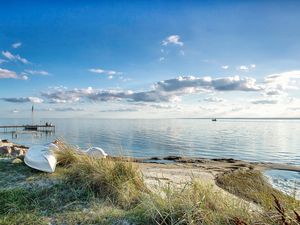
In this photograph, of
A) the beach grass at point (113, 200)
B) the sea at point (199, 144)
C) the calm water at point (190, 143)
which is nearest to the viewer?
the beach grass at point (113, 200)

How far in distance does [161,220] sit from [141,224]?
0.32 m

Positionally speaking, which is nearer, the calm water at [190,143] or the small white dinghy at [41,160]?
the small white dinghy at [41,160]

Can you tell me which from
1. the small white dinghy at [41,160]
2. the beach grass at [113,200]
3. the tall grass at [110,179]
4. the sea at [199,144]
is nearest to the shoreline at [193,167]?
the sea at [199,144]

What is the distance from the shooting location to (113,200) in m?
5.55

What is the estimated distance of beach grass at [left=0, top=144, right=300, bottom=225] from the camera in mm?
4062

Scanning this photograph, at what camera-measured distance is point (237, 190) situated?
11.0 meters

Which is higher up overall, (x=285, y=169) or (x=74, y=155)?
(x=74, y=155)

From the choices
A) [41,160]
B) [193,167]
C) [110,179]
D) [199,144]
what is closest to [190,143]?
[199,144]

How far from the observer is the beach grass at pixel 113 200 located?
4.06 meters

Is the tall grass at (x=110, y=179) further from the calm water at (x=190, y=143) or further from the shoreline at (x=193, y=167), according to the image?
the shoreline at (x=193, y=167)

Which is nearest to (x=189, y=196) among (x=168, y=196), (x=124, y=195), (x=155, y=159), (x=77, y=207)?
(x=168, y=196)

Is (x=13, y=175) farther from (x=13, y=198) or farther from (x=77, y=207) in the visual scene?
(x=77, y=207)

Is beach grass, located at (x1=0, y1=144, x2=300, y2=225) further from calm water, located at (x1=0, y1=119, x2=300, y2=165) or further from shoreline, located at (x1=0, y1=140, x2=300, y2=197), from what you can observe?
shoreline, located at (x1=0, y1=140, x2=300, y2=197)

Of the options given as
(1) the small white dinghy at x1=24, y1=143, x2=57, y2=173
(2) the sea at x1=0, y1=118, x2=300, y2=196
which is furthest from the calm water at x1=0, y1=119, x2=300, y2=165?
(1) the small white dinghy at x1=24, y1=143, x2=57, y2=173
